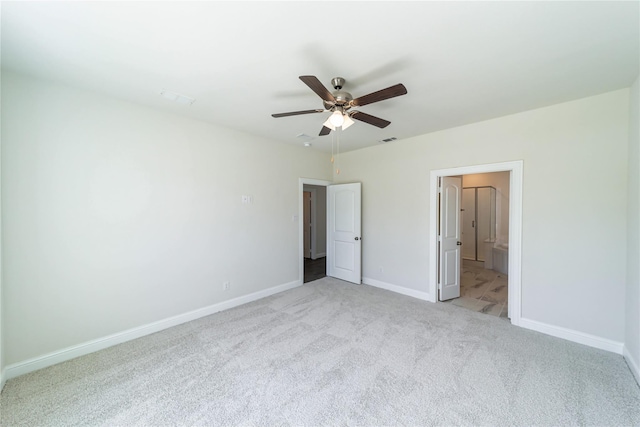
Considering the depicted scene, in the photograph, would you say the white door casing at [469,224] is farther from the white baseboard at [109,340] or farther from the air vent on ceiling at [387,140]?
the white baseboard at [109,340]

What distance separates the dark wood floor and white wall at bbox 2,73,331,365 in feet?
5.27

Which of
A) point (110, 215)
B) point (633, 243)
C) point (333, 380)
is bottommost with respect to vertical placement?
point (333, 380)

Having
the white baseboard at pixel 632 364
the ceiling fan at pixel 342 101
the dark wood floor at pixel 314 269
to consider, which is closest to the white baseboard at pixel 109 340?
the dark wood floor at pixel 314 269

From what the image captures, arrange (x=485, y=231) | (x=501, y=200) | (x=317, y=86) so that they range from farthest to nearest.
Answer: (x=485, y=231)
(x=501, y=200)
(x=317, y=86)

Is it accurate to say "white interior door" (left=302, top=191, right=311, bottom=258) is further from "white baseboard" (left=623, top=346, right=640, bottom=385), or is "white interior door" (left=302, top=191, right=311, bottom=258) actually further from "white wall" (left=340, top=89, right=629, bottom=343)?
"white baseboard" (left=623, top=346, right=640, bottom=385)

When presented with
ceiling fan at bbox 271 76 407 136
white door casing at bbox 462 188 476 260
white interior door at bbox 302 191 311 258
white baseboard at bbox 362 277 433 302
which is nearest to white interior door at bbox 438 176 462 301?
white baseboard at bbox 362 277 433 302

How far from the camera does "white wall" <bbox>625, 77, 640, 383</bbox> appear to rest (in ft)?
7.12

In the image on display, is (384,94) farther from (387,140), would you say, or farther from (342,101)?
(387,140)

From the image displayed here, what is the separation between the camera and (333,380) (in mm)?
2117

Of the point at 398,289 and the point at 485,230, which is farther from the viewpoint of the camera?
the point at 485,230

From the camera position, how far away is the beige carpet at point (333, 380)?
177 centimetres

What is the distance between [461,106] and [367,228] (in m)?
2.58

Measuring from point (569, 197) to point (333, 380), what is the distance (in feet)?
10.5

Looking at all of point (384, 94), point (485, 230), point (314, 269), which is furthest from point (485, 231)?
point (384, 94)
